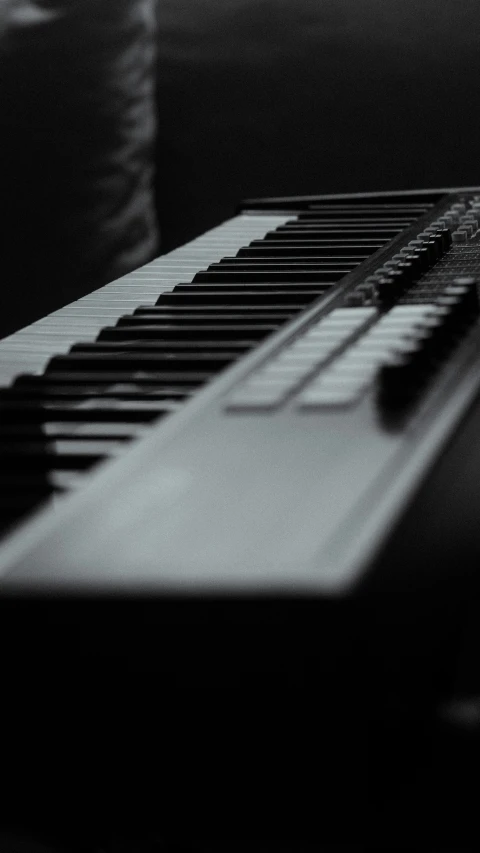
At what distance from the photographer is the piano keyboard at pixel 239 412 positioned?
0.30m

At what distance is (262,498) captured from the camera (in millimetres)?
337

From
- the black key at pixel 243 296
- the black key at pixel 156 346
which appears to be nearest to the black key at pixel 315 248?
the black key at pixel 243 296

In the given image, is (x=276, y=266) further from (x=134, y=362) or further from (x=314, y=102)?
(x=314, y=102)

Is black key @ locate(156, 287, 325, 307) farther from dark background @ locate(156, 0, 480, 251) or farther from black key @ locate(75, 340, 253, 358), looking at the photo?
dark background @ locate(156, 0, 480, 251)

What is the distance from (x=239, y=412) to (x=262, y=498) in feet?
0.34

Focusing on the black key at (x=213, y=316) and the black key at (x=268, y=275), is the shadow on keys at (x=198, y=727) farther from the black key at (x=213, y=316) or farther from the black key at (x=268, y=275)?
the black key at (x=268, y=275)

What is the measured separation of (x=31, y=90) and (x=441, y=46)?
0.60 m

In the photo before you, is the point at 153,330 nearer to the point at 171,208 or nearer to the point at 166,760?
the point at 166,760

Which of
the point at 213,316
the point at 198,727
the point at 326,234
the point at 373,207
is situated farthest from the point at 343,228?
the point at 198,727

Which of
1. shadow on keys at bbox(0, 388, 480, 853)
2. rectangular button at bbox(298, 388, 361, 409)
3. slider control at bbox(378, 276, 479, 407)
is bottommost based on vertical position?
shadow on keys at bbox(0, 388, 480, 853)

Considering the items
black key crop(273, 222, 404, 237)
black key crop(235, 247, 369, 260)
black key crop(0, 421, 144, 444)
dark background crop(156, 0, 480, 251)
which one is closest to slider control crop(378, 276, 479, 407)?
black key crop(0, 421, 144, 444)

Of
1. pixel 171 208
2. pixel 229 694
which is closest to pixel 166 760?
pixel 229 694

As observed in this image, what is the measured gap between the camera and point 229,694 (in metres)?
0.29

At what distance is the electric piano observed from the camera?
280 mm
